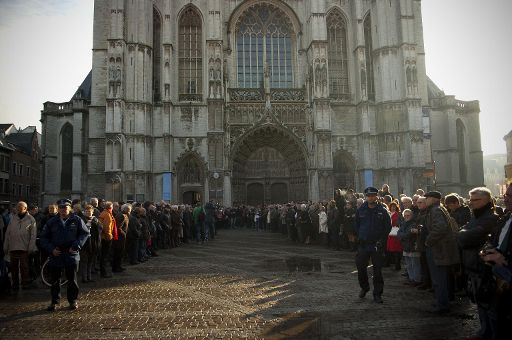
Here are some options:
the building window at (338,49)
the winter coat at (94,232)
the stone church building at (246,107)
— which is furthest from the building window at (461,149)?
the winter coat at (94,232)

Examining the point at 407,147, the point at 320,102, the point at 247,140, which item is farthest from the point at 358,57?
the point at 247,140

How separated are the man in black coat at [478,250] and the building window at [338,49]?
83.8 ft

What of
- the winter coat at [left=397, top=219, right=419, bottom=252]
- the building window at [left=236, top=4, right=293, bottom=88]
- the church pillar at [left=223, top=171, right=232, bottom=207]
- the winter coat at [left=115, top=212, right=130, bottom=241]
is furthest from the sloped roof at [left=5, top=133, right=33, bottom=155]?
the winter coat at [left=397, top=219, right=419, bottom=252]

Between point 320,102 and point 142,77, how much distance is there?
1174cm

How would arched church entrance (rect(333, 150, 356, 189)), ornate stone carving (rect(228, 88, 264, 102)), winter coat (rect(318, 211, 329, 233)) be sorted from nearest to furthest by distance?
winter coat (rect(318, 211, 329, 233))
ornate stone carving (rect(228, 88, 264, 102))
arched church entrance (rect(333, 150, 356, 189))

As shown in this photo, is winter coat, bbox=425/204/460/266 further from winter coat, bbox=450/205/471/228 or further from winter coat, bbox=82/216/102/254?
winter coat, bbox=82/216/102/254

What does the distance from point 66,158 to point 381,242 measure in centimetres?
2906

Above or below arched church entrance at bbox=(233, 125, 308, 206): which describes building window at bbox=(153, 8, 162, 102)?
above

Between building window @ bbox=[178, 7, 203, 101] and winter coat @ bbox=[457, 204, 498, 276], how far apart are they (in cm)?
2471

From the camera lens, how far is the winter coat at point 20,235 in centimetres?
847

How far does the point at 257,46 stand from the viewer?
29891mm

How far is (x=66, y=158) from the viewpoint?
102ft

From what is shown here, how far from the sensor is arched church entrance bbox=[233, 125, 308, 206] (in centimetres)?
2841

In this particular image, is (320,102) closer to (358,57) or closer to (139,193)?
(358,57)
